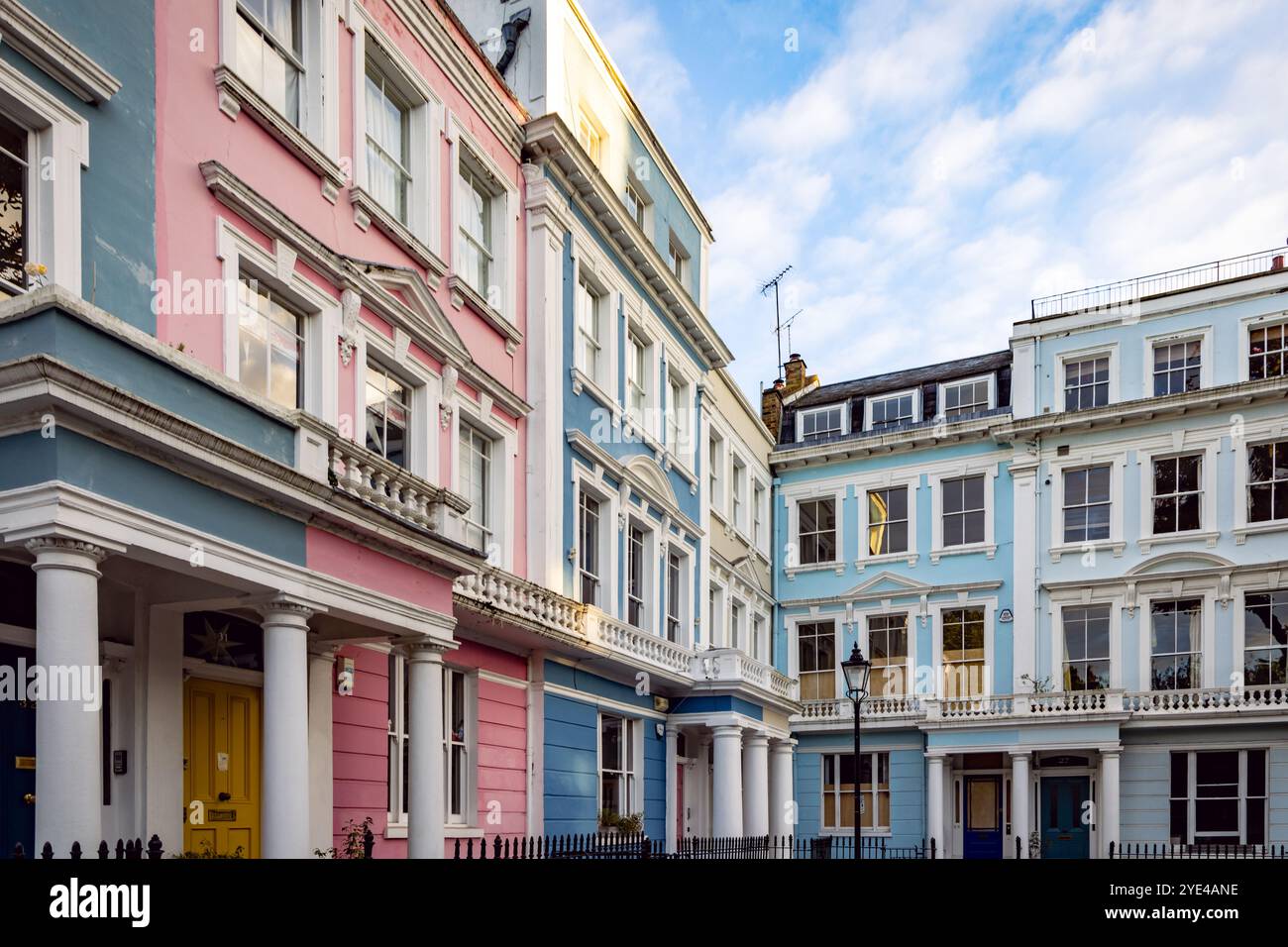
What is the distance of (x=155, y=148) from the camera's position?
32.6 feet

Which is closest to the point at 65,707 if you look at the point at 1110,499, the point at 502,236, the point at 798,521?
the point at 502,236

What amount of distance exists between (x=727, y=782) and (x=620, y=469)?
246 inches

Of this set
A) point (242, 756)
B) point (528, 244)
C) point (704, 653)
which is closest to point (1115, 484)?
point (704, 653)

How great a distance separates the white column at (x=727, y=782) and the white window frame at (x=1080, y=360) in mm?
13354

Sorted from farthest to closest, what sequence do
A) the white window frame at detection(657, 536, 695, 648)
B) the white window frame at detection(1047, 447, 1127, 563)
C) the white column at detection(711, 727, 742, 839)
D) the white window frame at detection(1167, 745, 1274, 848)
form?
the white window frame at detection(1047, 447, 1127, 563) → the white window frame at detection(1167, 745, 1274, 848) → the white window frame at detection(657, 536, 695, 648) → the white column at detection(711, 727, 742, 839)

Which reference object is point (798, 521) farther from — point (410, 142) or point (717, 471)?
point (410, 142)

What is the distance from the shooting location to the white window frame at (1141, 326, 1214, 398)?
28000 millimetres

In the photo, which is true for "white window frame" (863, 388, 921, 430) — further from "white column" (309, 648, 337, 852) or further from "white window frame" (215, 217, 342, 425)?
"white column" (309, 648, 337, 852)

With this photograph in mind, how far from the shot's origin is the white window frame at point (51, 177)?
8.72 metres

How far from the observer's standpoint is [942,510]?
30.5 m

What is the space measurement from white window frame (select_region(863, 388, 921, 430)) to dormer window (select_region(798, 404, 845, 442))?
2.37 feet

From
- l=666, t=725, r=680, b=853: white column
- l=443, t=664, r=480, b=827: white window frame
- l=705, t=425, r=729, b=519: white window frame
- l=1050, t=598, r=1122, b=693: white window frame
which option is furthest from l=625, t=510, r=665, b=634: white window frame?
l=1050, t=598, r=1122, b=693: white window frame
